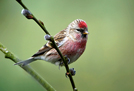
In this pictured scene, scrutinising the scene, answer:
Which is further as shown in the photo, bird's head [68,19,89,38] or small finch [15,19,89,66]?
small finch [15,19,89,66]

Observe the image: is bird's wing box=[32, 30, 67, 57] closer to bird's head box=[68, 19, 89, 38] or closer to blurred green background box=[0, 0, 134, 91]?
bird's head box=[68, 19, 89, 38]

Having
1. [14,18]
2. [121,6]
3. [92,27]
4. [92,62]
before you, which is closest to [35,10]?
[14,18]

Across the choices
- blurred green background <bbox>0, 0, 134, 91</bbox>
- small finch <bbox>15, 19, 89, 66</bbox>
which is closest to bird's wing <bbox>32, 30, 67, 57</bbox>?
small finch <bbox>15, 19, 89, 66</bbox>

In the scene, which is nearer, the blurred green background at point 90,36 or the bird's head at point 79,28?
the bird's head at point 79,28

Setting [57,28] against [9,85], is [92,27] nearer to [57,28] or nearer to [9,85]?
[57,28]

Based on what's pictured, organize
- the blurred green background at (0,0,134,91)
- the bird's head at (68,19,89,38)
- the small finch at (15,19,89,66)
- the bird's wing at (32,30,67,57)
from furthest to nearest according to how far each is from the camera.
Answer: the blurred green background at (0,0,134,91), the bird's wing at (32,30,67,57), the small finch at (15,19,89,66), the bird's head at (68,19,89,38)

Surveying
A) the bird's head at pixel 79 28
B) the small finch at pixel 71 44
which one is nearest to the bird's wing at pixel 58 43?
the small finch at pixel 71 44

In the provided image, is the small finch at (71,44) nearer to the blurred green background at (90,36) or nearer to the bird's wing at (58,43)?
the bird's wing at (58,43)

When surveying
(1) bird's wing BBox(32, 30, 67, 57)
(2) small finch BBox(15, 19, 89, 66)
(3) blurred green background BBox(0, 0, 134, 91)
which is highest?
(3) blurred green background BBox(0, 0, 134, 91)

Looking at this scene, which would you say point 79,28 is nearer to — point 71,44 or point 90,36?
point 71,44
